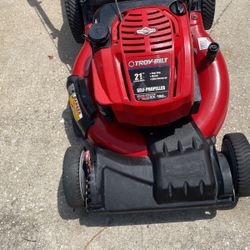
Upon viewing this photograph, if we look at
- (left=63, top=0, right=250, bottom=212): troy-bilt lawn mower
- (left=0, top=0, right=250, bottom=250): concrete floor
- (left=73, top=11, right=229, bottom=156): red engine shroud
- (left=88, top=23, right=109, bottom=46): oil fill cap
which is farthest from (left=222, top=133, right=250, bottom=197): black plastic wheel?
(left=88, top=23, right=109, bottom=46): oil fill cap

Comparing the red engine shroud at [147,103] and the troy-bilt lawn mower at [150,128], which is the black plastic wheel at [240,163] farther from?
the red engine shroud at [147,103]

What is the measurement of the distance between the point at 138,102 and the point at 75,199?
0.66 m

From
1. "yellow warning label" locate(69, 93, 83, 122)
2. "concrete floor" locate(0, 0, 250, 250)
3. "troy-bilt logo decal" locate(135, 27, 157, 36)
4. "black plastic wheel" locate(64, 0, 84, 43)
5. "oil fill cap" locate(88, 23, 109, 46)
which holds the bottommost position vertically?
"concrete floor" locate(0, 0, 250, 250)

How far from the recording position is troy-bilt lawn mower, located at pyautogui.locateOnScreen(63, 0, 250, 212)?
1.94 meters

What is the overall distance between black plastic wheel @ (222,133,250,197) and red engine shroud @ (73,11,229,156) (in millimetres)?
181

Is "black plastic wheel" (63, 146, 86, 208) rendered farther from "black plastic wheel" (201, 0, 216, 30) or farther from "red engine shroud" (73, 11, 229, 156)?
"black plastic wheel" (201, 0, 216, 30)

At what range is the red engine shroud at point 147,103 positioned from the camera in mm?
1901

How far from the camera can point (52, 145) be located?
267cm

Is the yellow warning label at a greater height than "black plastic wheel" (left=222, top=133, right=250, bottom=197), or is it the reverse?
the yellow warning label

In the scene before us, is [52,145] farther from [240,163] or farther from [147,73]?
[240,163]

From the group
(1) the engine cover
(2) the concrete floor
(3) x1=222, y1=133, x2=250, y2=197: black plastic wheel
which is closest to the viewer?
(1) the engine cover

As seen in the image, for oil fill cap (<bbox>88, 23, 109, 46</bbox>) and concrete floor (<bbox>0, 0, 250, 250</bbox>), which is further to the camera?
concrete floor (<bbox>0, 0, 250, 250</bbox>)

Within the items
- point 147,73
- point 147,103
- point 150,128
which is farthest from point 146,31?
point 150,128

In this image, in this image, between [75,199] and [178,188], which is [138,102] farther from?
[75,199]
